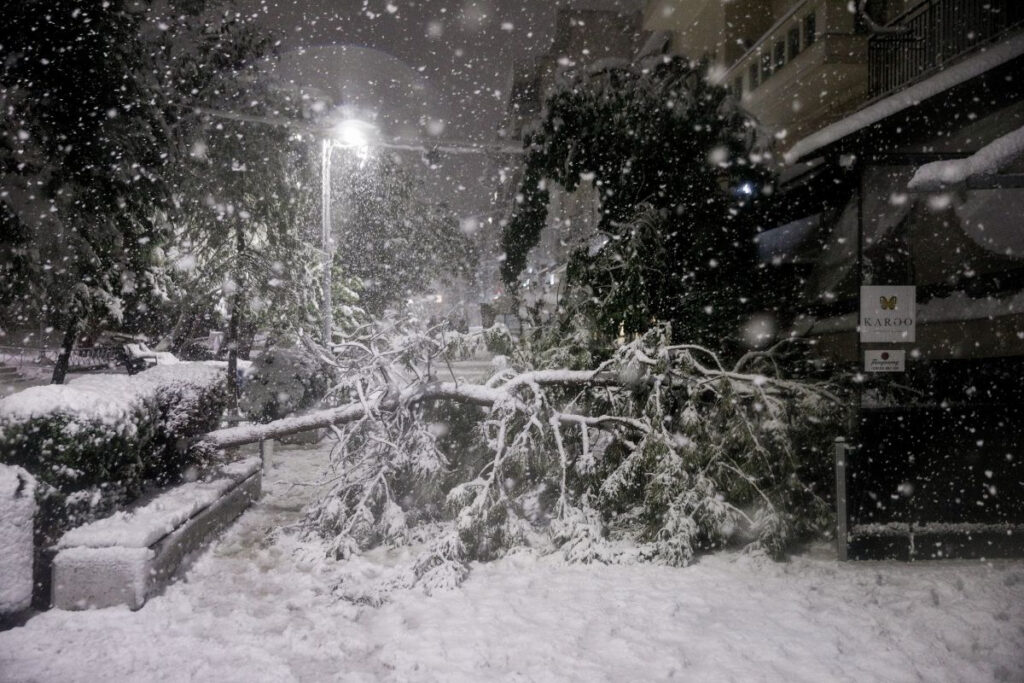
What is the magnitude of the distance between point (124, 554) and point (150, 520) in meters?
0.52

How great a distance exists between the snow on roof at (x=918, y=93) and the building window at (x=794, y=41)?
9.56ft

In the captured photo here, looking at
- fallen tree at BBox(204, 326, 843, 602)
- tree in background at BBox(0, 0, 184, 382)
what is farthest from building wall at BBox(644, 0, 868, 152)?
tree in background at BBox(0, 0, 184, 382)

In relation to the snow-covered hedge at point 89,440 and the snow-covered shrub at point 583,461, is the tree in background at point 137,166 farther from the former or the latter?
the snow-covered shrub at point 583,461

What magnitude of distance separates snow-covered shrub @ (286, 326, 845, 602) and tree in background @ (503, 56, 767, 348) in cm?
138

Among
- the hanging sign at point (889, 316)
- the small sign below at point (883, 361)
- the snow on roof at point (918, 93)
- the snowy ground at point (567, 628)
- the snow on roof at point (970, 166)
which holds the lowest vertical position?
the snowy ground at point (567, 628)

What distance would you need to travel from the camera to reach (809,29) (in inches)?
420

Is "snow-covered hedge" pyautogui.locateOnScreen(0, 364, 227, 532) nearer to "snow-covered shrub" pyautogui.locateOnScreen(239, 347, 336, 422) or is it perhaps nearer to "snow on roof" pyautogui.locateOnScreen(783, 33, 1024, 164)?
"snow-covered shrub" pyautogui.locateOnScreen(239, 347, 336, 422)

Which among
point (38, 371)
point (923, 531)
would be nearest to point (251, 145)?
point (923, 531)

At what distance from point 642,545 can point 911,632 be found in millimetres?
2302

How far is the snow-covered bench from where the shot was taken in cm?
437

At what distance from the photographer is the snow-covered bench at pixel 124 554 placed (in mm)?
4367

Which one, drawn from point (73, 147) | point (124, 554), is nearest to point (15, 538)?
point (124, 554)

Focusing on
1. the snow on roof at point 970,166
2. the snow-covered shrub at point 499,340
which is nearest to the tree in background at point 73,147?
the snow-covered shrub at point 499,340

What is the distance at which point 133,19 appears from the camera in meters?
7.10
